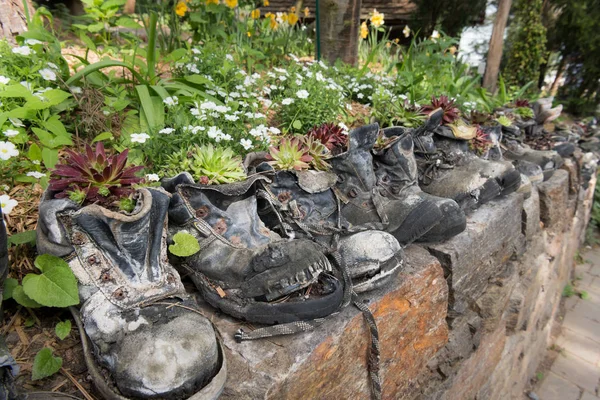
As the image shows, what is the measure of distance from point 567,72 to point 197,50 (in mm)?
8601

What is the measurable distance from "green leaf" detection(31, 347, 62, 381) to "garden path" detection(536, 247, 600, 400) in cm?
399

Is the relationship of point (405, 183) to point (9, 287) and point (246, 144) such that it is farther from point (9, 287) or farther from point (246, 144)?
point (9, 287)

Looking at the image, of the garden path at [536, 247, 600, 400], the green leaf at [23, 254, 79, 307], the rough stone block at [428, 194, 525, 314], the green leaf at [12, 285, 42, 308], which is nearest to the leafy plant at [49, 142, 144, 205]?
the green leaf at [23, 254, 79, 307]

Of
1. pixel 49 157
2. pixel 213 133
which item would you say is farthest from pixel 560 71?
pixel 49 157

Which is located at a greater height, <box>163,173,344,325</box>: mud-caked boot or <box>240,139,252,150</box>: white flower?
<box>240,139,252,150</box>: white flower

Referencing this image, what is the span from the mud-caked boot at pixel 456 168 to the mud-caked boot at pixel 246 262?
4.05ft

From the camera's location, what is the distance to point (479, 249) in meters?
2.41

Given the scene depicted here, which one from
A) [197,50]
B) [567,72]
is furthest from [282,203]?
[567,72]

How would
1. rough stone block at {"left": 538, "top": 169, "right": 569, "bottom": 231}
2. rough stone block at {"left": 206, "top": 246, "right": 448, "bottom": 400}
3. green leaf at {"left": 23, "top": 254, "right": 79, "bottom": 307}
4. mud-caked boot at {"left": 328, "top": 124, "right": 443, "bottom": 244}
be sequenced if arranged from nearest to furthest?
green leaf at {"left": 23, "top": 254, "right": 79, "bottom": 307} < rough stone block at {"left": 206, "top": 246, "right": 448, "bottom": 400} < mud-caked boot at {"left": 328, "top": 124, "right": 443, "bottom": 244} < rough stone block at {"left": 538, "top": 169, "right": 569, "bottom": 231}

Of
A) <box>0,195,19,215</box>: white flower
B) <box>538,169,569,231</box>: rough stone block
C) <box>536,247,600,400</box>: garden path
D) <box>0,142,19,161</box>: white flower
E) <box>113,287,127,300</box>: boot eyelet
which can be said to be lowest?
<box>536,247,600,400</box>: garden path

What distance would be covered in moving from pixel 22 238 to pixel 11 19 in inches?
65.7

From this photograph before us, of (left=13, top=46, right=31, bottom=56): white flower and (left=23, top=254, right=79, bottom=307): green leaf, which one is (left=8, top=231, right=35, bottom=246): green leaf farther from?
(left=13, top=46, right=31, bottom=56): white flower

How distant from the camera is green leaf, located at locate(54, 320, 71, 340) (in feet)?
4.04

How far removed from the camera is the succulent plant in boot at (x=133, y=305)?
1038 mm
